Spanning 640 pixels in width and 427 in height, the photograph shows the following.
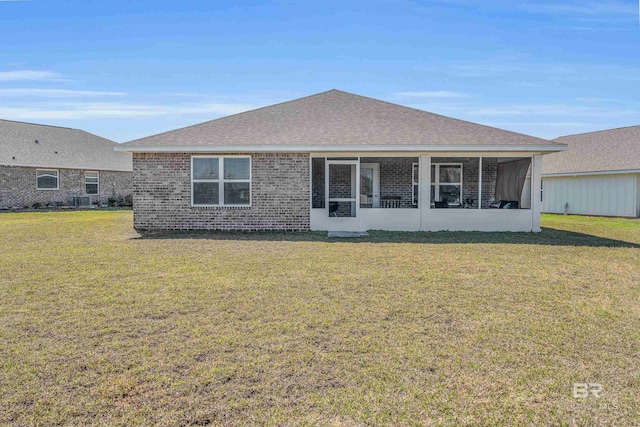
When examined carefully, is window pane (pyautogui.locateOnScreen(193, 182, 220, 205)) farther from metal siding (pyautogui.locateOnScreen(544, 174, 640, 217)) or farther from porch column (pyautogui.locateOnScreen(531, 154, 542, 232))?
metal siding (pyautogui.locateOnScreen(544, 174, 640, 217))

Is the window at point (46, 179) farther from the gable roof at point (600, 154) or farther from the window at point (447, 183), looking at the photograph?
the gable roof at point (600, 154)

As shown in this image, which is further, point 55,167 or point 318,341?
point 55,167

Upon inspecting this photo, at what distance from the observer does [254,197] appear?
48.3 feet

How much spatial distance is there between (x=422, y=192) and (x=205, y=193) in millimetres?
7133

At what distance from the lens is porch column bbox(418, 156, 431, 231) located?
583 inches

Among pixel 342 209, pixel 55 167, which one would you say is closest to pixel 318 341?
pixel 342 209

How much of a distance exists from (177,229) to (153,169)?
6.92 feet

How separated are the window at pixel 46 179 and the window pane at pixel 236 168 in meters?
20.8

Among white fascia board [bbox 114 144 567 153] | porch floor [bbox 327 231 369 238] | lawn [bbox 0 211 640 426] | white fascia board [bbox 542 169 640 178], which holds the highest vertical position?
white fascia board [bbox 114 144 567 153]

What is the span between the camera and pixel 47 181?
29719 mm

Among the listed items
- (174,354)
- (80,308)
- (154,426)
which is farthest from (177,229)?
(154,426)

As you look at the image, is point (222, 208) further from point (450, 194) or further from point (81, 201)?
point (81, 201)

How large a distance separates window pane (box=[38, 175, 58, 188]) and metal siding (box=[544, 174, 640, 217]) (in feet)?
103

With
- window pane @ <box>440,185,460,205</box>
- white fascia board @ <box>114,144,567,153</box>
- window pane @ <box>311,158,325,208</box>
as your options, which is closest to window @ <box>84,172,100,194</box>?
white fascia board @ <box>114,144,567,153</box>
